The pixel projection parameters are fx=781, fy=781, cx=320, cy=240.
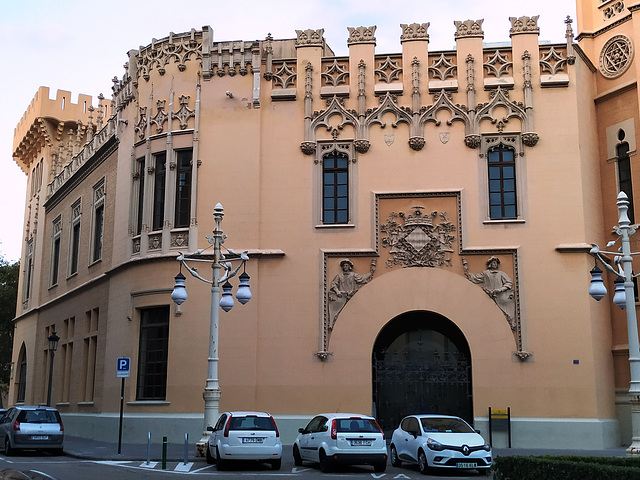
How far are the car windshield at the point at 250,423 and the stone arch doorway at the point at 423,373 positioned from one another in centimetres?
683

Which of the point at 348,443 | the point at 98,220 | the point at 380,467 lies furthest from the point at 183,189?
the point at 380,467

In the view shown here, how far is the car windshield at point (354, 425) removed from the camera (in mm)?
17672

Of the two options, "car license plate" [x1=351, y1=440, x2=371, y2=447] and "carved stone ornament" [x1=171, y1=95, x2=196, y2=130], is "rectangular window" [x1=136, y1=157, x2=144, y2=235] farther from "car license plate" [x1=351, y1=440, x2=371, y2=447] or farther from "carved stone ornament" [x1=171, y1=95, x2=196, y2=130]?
"car license plate" [x1=351, y1=440, x2=371, y2=447]

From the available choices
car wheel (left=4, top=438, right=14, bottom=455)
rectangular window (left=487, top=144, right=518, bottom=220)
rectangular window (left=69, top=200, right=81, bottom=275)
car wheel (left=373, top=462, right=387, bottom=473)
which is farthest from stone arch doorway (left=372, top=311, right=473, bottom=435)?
rectangular window (left=69, top=200, right=81, bottom=275)

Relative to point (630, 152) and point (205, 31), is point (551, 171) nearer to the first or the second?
point (630, 152)

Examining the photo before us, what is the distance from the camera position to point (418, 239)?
25.0 m

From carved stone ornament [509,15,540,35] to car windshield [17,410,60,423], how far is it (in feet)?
61.8

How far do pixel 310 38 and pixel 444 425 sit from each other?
47.8 feet

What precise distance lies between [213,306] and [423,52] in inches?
462

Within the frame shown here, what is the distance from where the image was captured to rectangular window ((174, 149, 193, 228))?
87.9ft

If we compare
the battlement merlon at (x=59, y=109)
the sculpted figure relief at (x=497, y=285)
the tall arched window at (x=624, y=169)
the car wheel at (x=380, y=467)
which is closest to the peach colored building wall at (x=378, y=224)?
the sculpted figure relief at (x=497, y=285)

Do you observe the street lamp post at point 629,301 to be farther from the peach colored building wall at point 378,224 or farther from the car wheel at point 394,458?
the peach colored building wall at point 378,224

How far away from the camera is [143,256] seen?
27.0 metres

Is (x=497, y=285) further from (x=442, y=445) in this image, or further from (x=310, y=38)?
(x=310, y=38)
